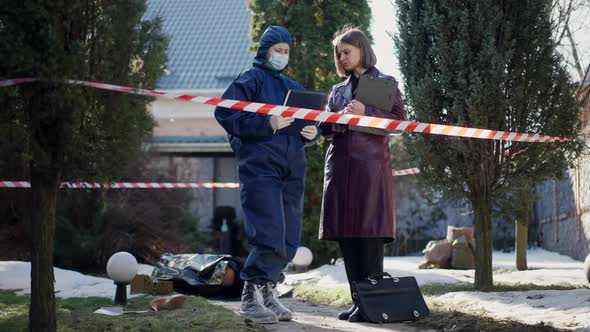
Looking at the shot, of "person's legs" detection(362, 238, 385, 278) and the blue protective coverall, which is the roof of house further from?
"person's legs" detection(362, 238, 385, 278)

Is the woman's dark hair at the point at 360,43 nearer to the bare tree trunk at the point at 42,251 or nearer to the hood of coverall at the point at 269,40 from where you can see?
the hood of coverall at the point at 269,40

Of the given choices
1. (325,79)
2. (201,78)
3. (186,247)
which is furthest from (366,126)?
(201,78)

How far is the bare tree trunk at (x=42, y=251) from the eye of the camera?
386cm

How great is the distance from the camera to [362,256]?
507 centimetres

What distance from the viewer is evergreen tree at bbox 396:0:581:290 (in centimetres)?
623

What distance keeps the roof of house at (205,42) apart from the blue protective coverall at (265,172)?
586 inches

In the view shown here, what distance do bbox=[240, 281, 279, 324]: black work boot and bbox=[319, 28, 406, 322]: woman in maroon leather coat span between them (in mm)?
555

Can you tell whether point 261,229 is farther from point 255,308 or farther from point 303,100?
point 303,100

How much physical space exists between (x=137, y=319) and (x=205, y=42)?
1860 centimetres

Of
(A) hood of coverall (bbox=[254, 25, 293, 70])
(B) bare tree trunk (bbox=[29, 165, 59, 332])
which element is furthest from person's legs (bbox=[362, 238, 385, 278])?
(B) bare tree trunk (bbox=[29, 165, 59, 332])

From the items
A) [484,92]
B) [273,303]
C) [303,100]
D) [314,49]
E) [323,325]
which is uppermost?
[314,49]

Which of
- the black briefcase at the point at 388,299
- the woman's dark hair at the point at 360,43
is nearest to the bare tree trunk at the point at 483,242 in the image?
the black briefcase at the point at 388,299

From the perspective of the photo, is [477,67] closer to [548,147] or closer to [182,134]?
[548,147]

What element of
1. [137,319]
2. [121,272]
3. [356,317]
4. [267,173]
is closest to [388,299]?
[356,317]
